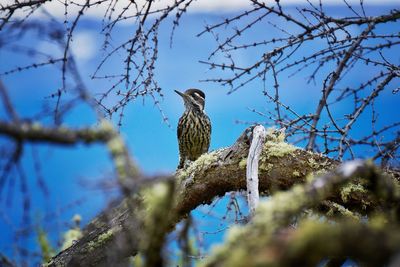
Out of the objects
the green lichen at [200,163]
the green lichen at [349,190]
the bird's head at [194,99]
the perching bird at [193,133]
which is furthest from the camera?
the bird's head at [194,99]

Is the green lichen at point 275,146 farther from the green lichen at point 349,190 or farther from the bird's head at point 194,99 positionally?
the bird's head at point 194,99

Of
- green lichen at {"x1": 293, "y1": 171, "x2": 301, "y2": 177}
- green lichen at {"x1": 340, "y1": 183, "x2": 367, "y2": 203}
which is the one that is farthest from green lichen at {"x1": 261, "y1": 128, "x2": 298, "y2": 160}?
green lichen at {"x1": 340, "y1": 183, "x2": 367, "y2": 203}

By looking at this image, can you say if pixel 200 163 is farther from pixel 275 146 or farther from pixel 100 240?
pixel 100 240

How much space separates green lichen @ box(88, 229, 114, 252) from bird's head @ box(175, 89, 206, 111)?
2761 millimetres

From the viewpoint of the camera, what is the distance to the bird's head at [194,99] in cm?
655

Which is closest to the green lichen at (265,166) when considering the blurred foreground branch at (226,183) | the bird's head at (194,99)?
the blurred foreground branch at (226,183)

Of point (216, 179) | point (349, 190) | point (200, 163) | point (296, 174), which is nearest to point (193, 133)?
point (200, 163)

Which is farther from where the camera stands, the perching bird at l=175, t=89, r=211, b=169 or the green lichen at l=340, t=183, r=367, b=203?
the perching bird at l=175, t=89, r=211, b=169

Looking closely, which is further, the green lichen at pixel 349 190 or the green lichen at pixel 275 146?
the green lichen at pixel 275 146

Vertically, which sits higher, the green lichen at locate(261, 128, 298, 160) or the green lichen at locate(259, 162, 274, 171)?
the green lichen at locate(261, 128, 298, 160)

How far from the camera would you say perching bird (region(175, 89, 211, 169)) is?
6.31 metres

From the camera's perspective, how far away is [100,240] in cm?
400

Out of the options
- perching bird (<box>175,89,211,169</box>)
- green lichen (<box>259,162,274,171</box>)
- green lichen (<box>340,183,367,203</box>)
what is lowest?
green lichen (<box>340,183,367,203</box>)

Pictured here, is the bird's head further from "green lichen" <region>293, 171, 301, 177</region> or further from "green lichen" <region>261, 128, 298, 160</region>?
"green lichen" <region>293, 171, 301, 177</region>
